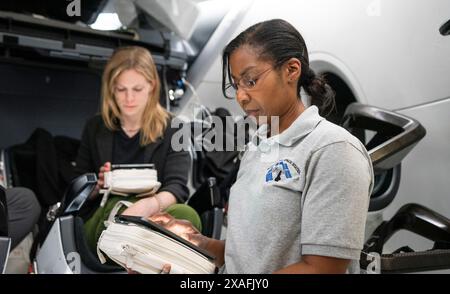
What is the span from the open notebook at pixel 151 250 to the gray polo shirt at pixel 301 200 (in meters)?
0.09

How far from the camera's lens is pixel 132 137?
1.27 m

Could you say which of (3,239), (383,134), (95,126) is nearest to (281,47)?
(383,134)

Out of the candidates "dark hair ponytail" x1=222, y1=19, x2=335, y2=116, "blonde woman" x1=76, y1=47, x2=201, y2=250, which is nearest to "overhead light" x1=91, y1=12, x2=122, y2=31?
"blonde woman" x1=76, y1=47, x2=201, y2=250

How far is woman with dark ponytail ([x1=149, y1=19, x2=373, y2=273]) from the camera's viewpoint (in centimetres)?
Result: 59

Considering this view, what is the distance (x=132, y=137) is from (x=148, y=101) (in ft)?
0.41

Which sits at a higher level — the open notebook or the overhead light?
the overhead light

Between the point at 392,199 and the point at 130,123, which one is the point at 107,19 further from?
the point at 392,199

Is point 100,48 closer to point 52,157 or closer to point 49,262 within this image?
point 52,157

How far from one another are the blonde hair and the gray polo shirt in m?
0.58

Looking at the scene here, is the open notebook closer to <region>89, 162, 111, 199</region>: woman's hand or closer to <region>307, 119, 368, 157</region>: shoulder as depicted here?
<region>307, 119, 368, 157</region>: shoulder

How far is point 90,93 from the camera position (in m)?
2.43

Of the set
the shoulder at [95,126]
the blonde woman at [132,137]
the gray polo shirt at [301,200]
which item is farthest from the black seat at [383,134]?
the shoulder at [95,126]

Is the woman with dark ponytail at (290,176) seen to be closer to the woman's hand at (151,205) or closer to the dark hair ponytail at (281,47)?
the dark hair ponytail at (281,47)
